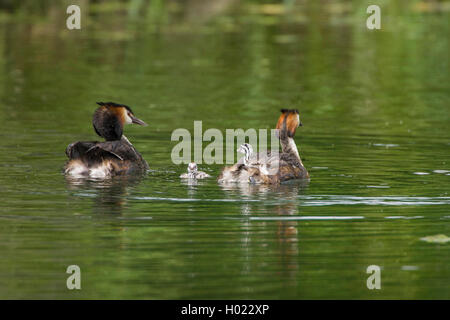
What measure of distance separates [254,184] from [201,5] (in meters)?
26.6

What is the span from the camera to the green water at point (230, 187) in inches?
293

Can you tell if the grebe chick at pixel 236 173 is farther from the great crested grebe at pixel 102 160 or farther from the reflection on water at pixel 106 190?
the great crested grebe at pixel 102 160

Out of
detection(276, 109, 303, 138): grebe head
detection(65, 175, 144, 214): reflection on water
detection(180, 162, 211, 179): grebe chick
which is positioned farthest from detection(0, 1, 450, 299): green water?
detection(276, 109, 303, 138): grebe head

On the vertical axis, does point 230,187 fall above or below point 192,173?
below

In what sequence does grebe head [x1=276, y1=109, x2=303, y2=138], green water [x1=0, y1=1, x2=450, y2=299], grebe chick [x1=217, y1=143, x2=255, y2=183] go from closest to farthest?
green water [x1=0, y1=1, x2=450, y2=299] < grebe chick [x1=217, y1=143, x2=255, y2=183] < grebe head [x1=276, y1=109, x2=303, y2=138]

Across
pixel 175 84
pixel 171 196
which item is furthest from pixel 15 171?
pixel 175 84

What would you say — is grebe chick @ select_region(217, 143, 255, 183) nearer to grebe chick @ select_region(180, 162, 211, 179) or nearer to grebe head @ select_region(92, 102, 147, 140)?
grebe chick @ select_region(180, 162, 211, 179)

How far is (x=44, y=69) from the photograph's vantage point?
78.0 feet

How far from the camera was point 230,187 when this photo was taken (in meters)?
10.7

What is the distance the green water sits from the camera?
7.45 m

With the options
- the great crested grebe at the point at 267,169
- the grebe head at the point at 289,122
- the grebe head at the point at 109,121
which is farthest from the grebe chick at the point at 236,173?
the grebe head at the point at 109,121

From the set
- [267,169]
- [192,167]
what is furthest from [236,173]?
[192,167]

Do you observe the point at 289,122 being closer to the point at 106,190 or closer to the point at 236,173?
the point at 236,173

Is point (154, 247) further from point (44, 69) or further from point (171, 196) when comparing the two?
point (44, 69)
